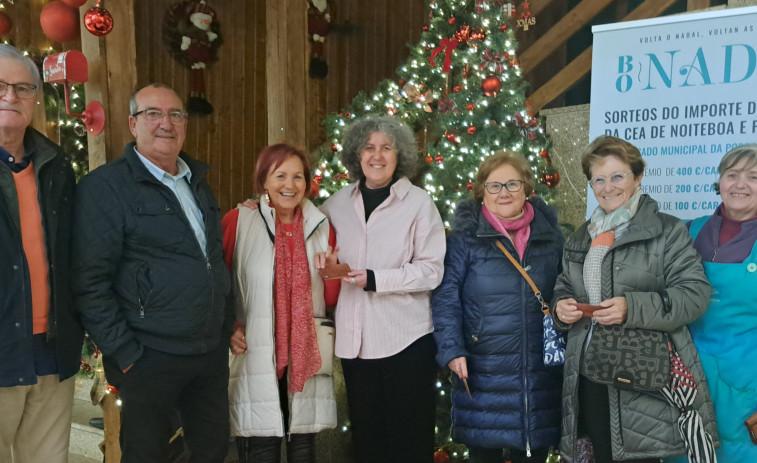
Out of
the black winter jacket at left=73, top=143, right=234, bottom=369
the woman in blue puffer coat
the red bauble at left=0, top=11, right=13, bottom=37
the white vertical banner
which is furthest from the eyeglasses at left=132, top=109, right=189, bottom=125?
the red bauble at left=0, top=11, right=13, bottom=37

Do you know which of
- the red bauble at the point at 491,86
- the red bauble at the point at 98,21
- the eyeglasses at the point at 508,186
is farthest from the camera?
the red bauble at the point at 491,86

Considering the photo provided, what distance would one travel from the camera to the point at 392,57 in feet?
21.9

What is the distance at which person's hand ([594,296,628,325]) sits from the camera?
195 cm

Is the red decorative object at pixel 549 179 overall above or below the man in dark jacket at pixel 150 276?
above

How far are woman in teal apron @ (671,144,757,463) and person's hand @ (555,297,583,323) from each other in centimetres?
46

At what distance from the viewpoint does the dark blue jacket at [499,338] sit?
2.20m

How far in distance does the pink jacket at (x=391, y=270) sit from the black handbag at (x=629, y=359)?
0.64m

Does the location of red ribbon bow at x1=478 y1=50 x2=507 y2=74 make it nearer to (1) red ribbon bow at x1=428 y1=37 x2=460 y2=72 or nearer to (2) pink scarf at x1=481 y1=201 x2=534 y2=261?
(1) red ribbon bow at x1=428 y1=37 x2=460 y2=72

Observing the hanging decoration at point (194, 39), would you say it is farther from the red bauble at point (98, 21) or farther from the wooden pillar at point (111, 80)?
the red bauble at point (98, 21)

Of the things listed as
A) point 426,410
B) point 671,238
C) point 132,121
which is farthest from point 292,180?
point 671,238

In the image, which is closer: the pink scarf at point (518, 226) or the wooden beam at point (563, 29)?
the pink scarf at point (518, 226)

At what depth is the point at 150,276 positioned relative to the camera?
6.57 ft

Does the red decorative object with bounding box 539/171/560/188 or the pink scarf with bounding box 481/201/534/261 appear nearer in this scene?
the pink scarf with bounding box 481/201/534/261

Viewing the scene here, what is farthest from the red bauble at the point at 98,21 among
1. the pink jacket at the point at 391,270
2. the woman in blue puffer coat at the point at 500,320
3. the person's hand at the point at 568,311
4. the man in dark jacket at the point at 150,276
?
the person's hand at the point at 568,311
